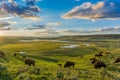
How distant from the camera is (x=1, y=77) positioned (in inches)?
999

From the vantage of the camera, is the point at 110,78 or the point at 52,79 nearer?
the point at 52,79

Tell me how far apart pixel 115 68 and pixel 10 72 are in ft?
59.9

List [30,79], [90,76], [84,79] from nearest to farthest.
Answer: [30,79]
[84,79]
[90,76]

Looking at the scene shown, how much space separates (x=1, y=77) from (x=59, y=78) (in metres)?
5.54

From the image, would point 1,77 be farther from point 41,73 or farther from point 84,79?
point 84,79

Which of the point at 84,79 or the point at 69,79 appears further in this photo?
the point at 84,79

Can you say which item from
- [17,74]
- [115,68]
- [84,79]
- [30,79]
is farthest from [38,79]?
[115,68]

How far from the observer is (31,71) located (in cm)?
2728

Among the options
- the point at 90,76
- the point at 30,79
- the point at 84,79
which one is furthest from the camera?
the point at 90,76

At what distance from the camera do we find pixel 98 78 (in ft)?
91.7

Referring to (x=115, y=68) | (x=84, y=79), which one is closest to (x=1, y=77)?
(x=84, y=79)

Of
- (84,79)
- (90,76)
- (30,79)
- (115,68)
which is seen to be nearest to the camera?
(30,79)

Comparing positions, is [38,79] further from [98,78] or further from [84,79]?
[98,78]

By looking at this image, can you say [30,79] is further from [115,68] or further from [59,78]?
[115,68]
